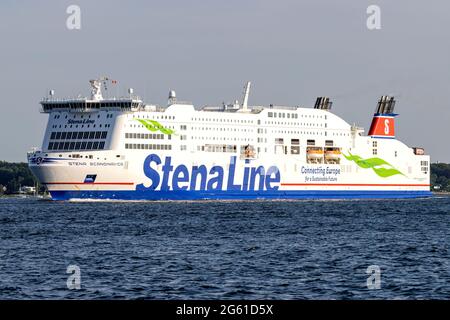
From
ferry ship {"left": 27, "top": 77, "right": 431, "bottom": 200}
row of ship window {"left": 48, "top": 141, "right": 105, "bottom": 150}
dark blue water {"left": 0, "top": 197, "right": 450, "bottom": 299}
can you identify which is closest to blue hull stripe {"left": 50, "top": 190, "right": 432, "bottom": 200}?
ferry ship {"left": 27, "top": 77, "right": 431, "bottom": 200}

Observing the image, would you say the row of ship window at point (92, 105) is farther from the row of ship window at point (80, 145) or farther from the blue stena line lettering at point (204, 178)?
the blue stena line lettering at point (204, 178)

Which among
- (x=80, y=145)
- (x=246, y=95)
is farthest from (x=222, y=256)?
(x=246, y=95)

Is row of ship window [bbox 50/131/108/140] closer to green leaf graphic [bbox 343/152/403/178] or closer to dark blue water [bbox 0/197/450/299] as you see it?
dark blue water [bbox 0/197/450/299]

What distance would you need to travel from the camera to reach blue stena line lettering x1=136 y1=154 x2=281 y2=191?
282ft

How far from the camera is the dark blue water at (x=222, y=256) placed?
27.6 m

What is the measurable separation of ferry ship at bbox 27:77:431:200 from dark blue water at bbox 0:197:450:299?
19.4 meters

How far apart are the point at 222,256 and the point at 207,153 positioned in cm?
5432

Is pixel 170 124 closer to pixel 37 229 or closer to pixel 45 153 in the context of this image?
pixel 45 153

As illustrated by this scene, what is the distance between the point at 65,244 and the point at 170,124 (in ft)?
157

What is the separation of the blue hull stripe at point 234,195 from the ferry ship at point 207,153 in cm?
10

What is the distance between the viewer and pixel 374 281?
2909cm

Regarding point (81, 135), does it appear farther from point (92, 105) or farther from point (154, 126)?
point (154, 126)
